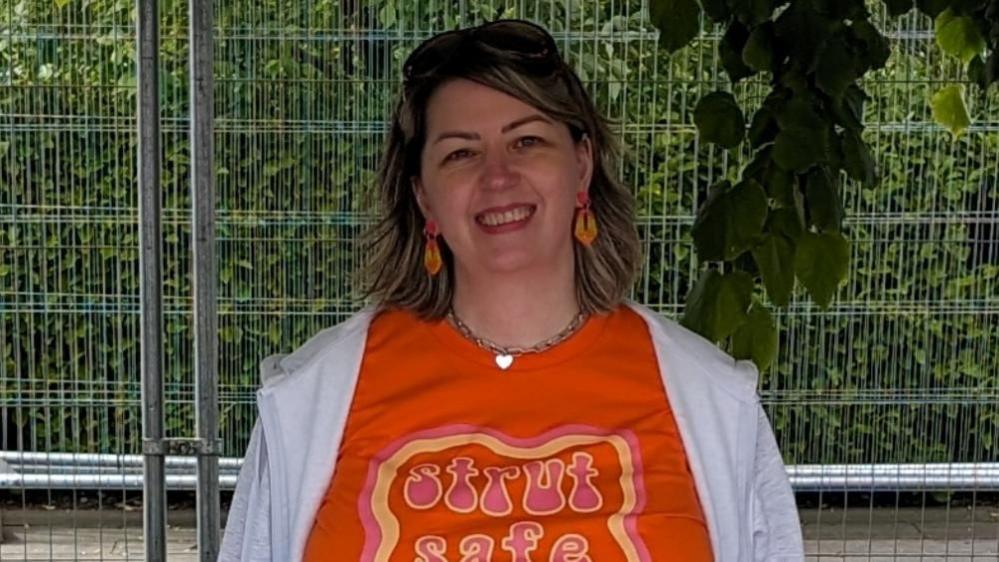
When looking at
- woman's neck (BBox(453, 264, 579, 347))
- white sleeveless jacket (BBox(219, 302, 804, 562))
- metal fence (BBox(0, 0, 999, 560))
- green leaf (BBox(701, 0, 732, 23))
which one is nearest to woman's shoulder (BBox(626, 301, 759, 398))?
white sleeveless jacket (BBox(219, 302, 804, 562))

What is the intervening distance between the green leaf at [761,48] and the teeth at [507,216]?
1.39ft

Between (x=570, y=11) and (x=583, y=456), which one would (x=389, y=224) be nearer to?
(x=583, y=456)

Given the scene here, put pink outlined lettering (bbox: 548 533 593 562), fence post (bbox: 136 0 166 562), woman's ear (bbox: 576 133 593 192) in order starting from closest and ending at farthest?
1. pink outlined lettering (bbox: 548 533 593 562)
2. woman's ear (bbox: 576 133 593 192)
3. fence post (bbox: 136 0 166 562)

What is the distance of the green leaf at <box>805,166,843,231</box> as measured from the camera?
183 cm

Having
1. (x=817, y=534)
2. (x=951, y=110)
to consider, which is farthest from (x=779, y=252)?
(x=817, y=534)

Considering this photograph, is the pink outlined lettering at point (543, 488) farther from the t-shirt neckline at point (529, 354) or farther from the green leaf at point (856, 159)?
the green leaf at point (856, 159)

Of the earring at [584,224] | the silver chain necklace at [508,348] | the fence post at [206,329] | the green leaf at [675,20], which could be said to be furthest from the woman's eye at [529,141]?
the fence post at [206,329]

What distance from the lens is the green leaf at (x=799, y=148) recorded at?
5.88 feet

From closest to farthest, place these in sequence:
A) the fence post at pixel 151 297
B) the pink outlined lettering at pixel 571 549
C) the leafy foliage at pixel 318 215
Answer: the pink outlined lettering at pixel 571 549 → the fence post at pixel 151 297 → the leafy foliage at pixel 318 215

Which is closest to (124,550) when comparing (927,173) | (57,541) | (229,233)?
(57,541)

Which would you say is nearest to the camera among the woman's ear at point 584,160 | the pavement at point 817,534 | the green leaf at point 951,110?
the woman's ear at point 584,160

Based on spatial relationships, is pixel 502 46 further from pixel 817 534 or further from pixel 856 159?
pixel 817 534

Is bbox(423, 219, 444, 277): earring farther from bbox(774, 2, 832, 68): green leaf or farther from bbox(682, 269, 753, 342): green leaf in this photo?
bbox(774, 2, 832, 68): green leaf

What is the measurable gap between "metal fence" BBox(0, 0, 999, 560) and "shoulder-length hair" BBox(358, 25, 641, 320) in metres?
0.65
